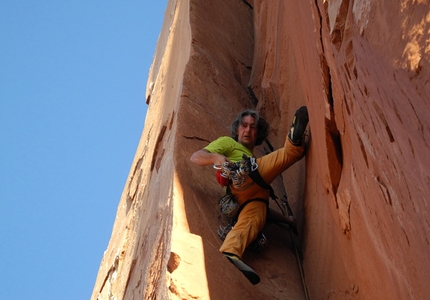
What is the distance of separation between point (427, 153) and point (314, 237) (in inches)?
95.7

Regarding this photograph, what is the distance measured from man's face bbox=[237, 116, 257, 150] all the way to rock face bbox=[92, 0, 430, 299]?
375 millimetres

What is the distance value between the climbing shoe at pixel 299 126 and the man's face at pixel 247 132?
2.10ft

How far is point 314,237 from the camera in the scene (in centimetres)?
458

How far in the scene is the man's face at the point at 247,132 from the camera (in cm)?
534

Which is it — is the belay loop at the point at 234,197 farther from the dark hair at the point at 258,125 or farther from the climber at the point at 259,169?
the dark hair at the point at 258,125

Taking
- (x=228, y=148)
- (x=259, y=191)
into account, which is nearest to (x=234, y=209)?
(x=259, y=191)

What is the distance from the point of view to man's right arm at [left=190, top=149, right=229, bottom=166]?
4656 millimetres

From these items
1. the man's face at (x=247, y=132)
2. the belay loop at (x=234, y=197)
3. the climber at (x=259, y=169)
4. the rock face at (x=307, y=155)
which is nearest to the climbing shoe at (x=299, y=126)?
the climber at (x=259, y=169)

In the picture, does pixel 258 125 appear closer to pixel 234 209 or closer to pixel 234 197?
pixel 234 197

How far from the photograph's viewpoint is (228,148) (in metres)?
4.98

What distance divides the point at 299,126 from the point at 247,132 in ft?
2.41

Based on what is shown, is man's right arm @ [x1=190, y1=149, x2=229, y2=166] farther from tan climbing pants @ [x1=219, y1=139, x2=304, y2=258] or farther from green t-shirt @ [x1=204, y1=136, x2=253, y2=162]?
tan climbing pants @ [x1=219, y1=139, x2=304, y2=258]

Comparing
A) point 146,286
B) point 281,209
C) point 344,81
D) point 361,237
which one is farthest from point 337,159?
point 146,286

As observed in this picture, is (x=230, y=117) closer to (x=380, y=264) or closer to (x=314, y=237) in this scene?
(x=314, y=237)
